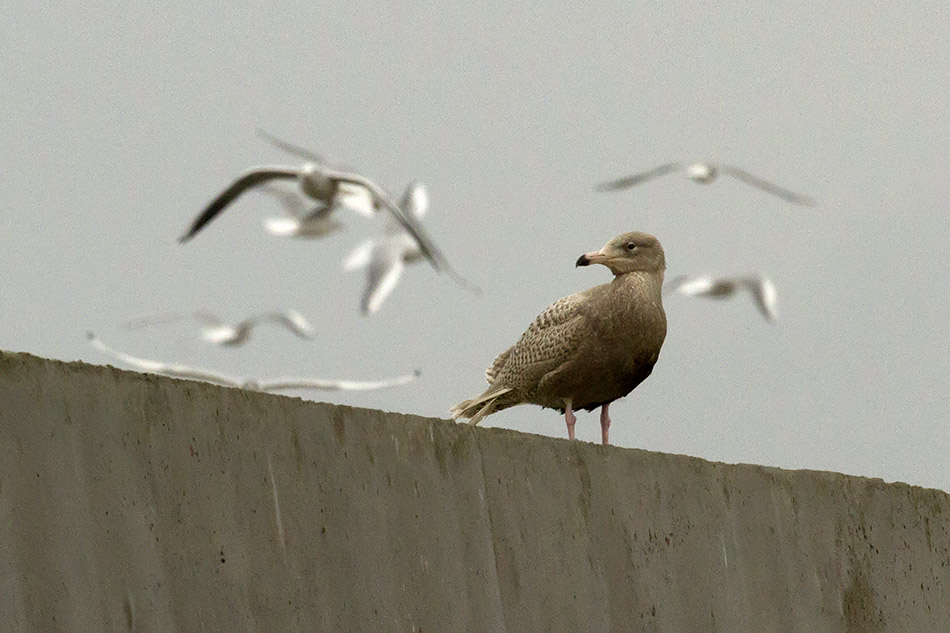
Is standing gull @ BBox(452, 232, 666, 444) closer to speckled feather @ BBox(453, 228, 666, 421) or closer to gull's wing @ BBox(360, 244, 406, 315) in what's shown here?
speckled feather @ BBox(453, 228, 666, 421)

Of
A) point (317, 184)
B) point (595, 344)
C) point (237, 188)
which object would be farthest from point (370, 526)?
point (317, 184)

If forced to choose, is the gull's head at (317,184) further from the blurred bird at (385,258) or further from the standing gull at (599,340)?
the standing gull at (599,340)

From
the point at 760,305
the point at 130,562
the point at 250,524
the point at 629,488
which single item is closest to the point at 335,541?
the point at 250,524

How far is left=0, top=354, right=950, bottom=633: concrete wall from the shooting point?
166 inches

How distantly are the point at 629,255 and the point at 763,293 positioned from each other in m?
3.87

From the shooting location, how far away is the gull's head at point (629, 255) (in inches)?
314

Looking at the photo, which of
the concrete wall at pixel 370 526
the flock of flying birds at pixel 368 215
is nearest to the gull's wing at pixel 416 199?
the flock of flying birds at pixel 368 215

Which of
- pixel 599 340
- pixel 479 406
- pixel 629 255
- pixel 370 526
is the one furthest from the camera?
pixel 479 406

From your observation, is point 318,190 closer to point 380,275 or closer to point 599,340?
point 380,275

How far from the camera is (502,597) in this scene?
5.28 m

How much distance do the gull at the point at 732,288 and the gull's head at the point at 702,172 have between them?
1371 millimetres

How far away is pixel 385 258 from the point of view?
12.3 metres

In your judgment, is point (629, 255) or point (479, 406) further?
point (479, 406)

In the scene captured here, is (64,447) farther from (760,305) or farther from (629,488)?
(760,305)
